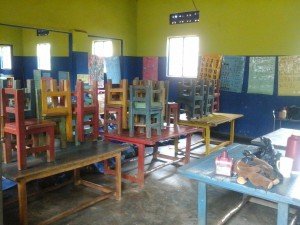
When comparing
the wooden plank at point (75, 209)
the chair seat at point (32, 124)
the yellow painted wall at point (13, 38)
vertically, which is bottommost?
the wooden plank at point (75, 209)

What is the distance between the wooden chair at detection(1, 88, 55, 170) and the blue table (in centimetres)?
136

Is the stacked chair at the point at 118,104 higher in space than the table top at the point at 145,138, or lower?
higher

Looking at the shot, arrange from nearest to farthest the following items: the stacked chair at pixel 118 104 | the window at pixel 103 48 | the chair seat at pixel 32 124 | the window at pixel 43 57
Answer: the chair seat at pixel 32 124
the stacked chair at pixel 118 104
the window at pixel 103 48
the window at pixel 43 57

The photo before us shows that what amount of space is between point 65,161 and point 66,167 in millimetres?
87

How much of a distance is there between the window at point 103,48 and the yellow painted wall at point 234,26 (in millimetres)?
1092

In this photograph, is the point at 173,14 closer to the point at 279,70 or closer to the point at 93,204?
the point at 279,70

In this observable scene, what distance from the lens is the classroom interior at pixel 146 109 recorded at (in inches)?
113

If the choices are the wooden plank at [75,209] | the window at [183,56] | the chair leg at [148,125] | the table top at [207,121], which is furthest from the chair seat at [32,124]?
the window at [183,56]

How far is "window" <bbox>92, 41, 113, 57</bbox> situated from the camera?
799 centimetres

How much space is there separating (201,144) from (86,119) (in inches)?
128

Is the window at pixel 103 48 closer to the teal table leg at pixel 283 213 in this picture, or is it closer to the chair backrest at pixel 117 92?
the chair backrest at pixel 117 92

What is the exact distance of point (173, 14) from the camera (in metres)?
7.64

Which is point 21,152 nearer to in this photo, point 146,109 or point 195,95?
point 146,109

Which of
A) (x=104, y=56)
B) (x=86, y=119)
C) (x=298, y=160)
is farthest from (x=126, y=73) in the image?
(x=298, y=160)
